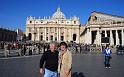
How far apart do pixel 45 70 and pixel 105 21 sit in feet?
243

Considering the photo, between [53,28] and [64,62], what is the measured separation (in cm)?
11624

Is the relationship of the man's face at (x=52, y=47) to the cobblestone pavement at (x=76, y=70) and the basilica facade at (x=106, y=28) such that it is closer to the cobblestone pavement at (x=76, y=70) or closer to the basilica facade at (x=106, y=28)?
the cobblestone pavement at (x=76, y=70)

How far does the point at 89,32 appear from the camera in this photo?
80.4 metres

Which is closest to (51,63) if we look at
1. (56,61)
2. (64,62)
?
(56,61)

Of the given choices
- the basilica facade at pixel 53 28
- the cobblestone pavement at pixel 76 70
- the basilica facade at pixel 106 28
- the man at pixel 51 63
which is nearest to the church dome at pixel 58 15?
the basilica facade at pixel 53 28

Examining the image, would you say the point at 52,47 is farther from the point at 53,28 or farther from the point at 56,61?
the point at 53,28

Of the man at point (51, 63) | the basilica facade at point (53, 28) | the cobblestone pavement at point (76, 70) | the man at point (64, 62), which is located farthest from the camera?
the basilica facade at point (53, 28)

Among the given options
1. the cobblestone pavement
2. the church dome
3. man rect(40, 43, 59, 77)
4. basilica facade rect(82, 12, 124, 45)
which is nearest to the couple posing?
man rect(40, 43, 59, 77)

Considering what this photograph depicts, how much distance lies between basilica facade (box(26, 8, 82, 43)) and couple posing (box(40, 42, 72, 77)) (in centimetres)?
11505

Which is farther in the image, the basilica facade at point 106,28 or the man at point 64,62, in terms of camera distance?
the basilica facade at point 106,28

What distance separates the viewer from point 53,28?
123 metres

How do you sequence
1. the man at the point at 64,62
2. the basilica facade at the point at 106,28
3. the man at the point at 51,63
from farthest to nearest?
the basilica facade at the point at 106,28 < the man at the point at 51,63 < the man at the point at 64,62

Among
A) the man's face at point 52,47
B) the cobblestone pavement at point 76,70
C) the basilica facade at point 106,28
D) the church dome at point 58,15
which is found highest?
the church dome at point 58,15

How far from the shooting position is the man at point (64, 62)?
262 inches
